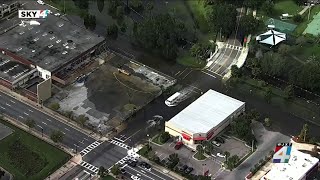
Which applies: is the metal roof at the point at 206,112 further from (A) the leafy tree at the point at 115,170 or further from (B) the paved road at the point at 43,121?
(B) the paved road at the point at 43,121

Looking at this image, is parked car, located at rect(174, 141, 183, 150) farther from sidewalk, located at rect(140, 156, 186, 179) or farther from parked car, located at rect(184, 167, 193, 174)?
parked car, located at rect(184, 167, 193, 174)

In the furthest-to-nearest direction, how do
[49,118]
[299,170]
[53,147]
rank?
[49,118], [53,147], [299,170]

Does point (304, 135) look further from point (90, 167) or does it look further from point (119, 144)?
point (90, 167)

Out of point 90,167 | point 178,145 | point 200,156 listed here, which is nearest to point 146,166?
point 178,145

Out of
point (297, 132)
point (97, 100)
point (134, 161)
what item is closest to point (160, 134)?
point (134, 161)

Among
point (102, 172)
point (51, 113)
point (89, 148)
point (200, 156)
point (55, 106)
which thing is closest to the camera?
point (102, 172)

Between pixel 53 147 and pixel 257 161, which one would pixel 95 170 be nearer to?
pixel 53 147

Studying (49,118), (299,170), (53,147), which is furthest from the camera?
(49,118)
